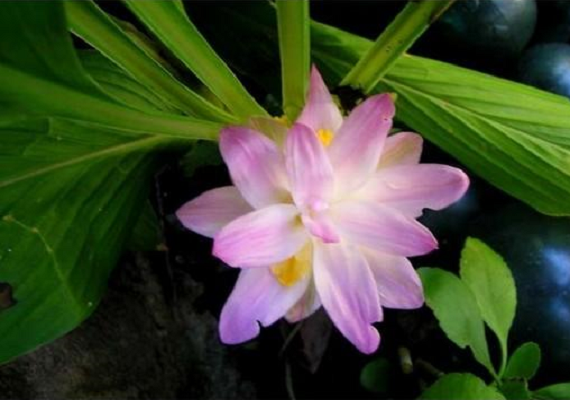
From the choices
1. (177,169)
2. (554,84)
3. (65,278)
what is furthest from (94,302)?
(554,84)

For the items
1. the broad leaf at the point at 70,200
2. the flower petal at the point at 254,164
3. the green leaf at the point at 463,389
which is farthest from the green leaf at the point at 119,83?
the green leaf at the point at 463,389

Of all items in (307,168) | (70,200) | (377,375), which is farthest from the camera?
(377,375)

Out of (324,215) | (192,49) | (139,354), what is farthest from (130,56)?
(139,354)

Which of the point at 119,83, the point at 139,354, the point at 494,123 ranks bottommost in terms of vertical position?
the point at 139,354

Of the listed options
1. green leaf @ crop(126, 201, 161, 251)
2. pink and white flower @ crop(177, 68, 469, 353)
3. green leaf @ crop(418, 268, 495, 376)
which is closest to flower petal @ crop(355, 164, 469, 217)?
pink and white flower @ crop(177, 68, 469, 353)

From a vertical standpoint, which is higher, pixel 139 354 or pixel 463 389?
pixel 463 389

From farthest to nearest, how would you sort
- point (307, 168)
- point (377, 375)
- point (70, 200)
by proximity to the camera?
point (377, 375) < point (70, 200) < point (307, 168)

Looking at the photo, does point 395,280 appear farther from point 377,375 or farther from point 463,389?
point 377,375

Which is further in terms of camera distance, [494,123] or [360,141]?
[494,123]
